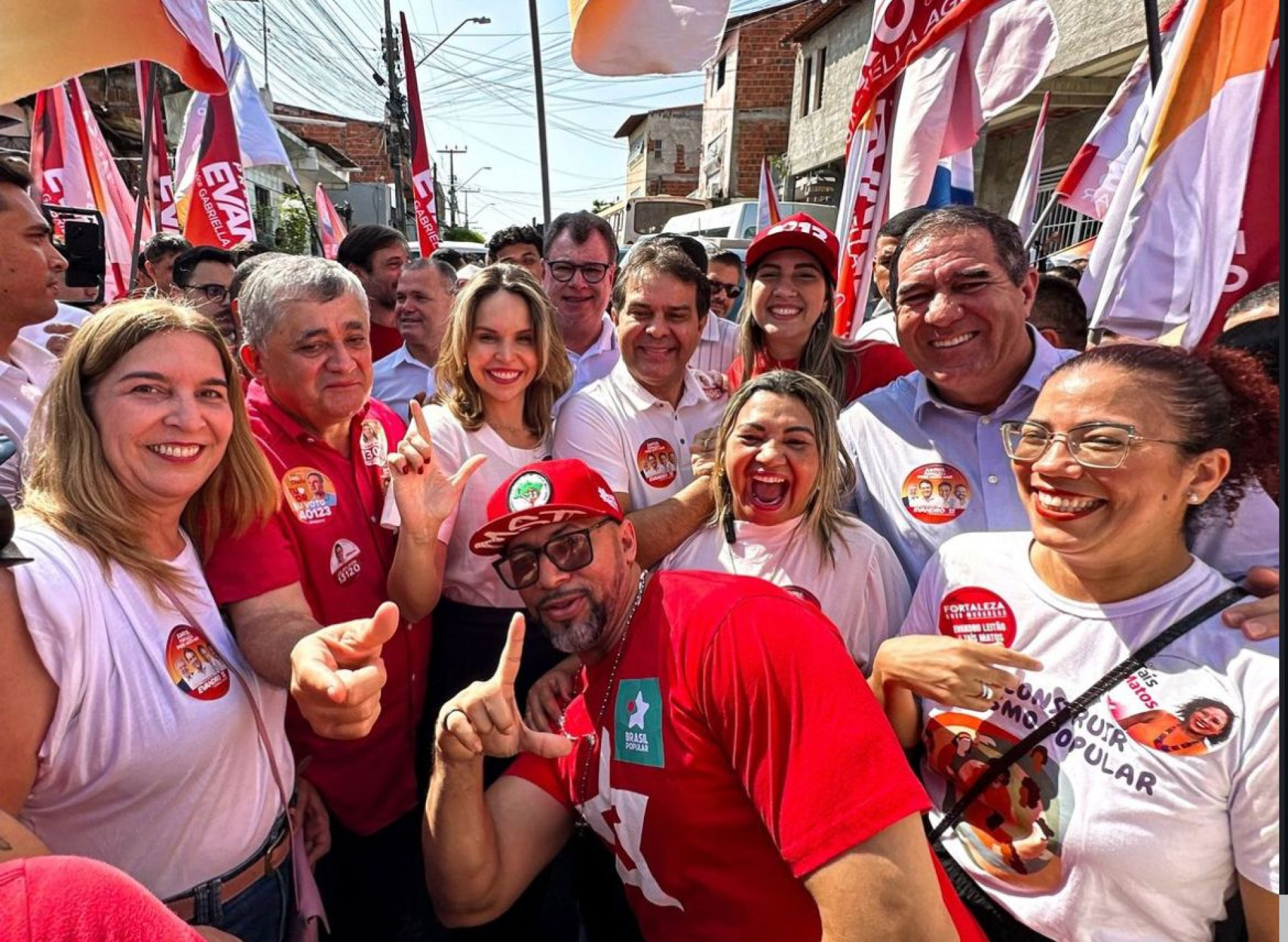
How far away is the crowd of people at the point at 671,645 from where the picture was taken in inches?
54.9

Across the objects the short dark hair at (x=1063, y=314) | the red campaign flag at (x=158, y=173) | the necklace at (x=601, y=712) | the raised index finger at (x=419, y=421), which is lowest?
the necklace at (x=601, y=712)

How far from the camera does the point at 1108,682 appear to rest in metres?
1.53

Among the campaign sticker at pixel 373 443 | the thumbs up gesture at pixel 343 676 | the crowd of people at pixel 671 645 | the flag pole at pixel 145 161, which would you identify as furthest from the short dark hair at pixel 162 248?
the thumbs up gesture at pixel 343 676

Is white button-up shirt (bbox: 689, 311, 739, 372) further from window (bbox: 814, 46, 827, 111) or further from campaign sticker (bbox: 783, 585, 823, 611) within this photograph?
window (bbox: 814, 46, 827, 111)

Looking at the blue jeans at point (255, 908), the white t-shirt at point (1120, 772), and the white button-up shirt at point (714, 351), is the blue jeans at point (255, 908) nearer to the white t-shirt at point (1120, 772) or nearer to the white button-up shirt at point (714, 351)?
the white t-shirt at point (1120, 772)

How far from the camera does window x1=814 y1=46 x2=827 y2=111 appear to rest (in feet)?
66.3

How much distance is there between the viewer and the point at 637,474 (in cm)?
289

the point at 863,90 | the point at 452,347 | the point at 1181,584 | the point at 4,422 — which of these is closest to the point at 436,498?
the point at 452,347

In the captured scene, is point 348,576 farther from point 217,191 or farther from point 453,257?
point 453,257

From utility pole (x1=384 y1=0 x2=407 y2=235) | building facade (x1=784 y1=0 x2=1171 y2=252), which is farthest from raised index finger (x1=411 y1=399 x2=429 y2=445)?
utility pole (x1=384 y1=0 x2=407 y2=235)

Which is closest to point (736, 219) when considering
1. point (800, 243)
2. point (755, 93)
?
point (800, 243)

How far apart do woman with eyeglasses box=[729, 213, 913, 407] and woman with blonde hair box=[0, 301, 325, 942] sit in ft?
7.67

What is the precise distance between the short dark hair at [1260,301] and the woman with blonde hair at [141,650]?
2769mm

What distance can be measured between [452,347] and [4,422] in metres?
1.48
